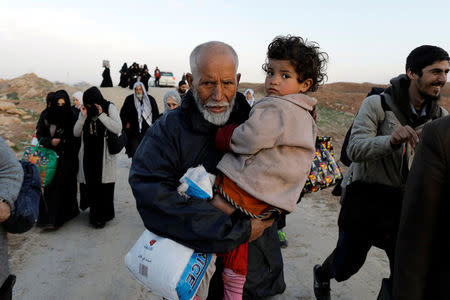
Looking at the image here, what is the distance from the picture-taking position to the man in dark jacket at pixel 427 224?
1007mm

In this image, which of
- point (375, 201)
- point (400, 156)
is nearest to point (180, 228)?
point (375, 201)

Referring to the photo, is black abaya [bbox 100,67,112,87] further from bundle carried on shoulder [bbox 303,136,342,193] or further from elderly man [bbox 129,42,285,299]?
bundle carried on shoulder [bbox 303,136,342,193]

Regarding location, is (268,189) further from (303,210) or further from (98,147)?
(303,210)

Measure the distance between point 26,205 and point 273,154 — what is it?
1574mm

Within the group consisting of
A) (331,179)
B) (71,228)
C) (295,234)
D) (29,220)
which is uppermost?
(331,179)

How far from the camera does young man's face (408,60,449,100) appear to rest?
7.31ft

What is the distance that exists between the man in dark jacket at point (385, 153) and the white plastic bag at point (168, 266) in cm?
143

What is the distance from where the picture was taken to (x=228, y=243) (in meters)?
1.49

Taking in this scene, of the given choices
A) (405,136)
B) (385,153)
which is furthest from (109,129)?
(405,136)

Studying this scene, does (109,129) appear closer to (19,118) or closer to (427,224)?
(427,224)

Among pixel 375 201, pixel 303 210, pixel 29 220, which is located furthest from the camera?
pixel 303 210

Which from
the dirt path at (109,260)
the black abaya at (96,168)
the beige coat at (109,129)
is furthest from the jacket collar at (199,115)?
A: the black abaya at (96,168)

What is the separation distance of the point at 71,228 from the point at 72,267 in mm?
1277

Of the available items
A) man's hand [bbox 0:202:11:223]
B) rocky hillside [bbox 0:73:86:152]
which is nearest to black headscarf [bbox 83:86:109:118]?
man's hand [bbox 0:202:11:223]
